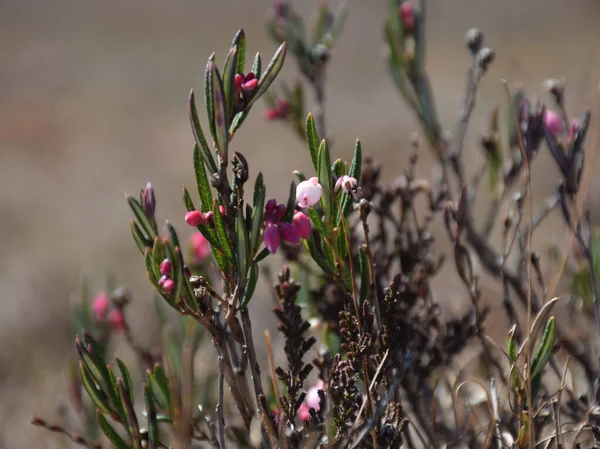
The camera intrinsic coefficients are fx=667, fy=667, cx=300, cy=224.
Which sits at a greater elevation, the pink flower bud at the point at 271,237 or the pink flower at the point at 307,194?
the pink flower at the point at 307,194

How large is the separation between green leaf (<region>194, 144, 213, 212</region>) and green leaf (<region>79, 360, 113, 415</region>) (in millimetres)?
326

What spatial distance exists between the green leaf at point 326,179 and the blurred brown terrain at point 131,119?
0.93m

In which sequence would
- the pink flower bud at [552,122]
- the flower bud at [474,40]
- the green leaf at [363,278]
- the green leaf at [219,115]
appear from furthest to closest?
the flower bud at [474,40]
the pink flower bud at [552,122]
the green leaf at [363,278]
the green leaf at [219,115]

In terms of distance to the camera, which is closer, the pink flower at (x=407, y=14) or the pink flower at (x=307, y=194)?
the pink flower at (x=307, y=194)

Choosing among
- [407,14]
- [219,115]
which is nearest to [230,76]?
[219,115]

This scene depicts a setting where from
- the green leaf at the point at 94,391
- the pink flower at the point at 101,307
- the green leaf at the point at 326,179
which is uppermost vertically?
the pink flower at the point at 101,307

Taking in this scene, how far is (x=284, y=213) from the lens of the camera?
3.17ft

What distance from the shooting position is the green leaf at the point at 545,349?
108 cm

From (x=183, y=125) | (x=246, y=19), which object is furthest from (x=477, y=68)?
(x=246, y=19)

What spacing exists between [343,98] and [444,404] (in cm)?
1047

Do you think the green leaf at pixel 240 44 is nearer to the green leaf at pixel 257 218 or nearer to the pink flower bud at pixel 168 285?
the green leaf at pixel 257 218

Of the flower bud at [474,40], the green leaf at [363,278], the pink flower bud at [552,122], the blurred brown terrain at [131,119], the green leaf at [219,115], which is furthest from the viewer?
the blurred brown terrain at [131,119]

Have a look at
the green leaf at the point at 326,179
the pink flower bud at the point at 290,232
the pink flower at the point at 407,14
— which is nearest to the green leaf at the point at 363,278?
the green leaf at the point at 326,179

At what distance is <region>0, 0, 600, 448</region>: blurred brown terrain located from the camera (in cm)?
385
